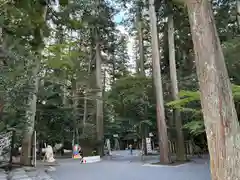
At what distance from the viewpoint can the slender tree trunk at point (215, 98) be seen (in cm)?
172

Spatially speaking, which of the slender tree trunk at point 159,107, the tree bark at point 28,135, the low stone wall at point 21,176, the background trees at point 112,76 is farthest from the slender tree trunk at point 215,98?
the slender tree trunk at point 159,107

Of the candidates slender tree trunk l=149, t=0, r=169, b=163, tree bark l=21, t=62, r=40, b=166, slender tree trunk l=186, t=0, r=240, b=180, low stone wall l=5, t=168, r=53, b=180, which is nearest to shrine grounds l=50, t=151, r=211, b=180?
low stone wall l=5, t=168, r=53, b=180

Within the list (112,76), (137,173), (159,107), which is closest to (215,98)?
(137,173)

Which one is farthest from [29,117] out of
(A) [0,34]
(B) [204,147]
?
(B) [204,147]

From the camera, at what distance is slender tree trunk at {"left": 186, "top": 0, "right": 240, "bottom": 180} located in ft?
5.63

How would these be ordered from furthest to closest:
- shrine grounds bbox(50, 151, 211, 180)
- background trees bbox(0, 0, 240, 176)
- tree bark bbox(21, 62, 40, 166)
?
Result: 1. tree bark bbox(21, 62, 40, 166)
2. background trees bbox(0, 0, 240, 176)
3. shrine grounds bbox(50, 151, 211, 180)

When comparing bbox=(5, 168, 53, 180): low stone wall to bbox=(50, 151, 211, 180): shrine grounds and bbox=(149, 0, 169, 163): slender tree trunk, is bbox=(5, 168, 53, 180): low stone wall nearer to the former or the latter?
bbox=(50, 151, 211, 180): shrine grounds

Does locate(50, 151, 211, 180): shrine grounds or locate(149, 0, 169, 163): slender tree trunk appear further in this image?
locate(149, 0, 169, 163): slender tree trunk

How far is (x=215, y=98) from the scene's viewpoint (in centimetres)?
182

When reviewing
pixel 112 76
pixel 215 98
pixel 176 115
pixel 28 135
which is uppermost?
pixel 112 76

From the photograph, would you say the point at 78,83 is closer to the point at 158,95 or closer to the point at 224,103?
the point at 158,95

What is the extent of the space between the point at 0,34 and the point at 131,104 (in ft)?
38.0

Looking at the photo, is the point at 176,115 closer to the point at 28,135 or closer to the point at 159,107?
the point at 159,107

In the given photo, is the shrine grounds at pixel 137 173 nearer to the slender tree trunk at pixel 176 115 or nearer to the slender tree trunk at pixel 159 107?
the slender tree trunk at pixel 159 107
